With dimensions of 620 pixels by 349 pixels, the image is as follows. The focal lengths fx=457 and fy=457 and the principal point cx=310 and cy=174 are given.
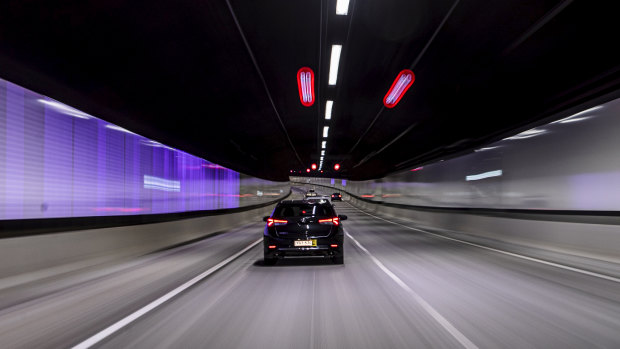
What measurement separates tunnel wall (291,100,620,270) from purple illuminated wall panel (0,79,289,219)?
12132 mm

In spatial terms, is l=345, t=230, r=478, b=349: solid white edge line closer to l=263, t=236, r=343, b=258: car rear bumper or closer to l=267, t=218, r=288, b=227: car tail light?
l=263, t=236, r=343, b=258: car rear bumper

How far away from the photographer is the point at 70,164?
33.6 ft

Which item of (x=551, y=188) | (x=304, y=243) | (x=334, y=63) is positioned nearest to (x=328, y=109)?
(x=334, y=63)

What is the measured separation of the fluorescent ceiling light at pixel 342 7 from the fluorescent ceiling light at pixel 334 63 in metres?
2.15

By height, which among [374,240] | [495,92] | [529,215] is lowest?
[374,240]

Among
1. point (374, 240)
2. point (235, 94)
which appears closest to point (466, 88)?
point (374, 240)

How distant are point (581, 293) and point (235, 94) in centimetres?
1186

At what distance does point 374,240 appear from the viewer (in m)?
17.7

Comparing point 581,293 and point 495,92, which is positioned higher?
point 495,92

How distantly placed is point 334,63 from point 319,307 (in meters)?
8.85

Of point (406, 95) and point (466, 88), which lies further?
point (406, 95)

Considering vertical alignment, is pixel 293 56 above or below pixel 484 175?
above

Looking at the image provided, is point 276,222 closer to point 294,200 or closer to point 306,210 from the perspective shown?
point 294,200

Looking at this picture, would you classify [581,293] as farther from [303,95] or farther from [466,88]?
[303,95]
